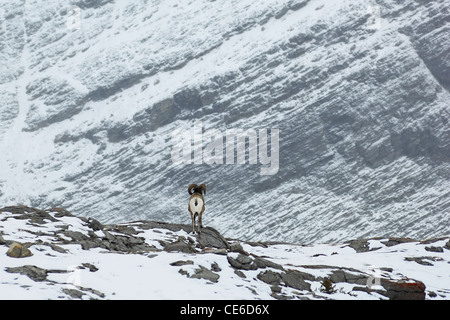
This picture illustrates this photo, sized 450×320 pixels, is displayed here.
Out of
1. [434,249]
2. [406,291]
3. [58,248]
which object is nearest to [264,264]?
[406,291]

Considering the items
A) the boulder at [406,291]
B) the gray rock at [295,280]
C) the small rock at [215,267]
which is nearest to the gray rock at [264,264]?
the gray rock at [295,280]

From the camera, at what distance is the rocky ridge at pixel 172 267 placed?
26.5m

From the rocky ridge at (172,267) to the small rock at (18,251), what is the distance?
33mm

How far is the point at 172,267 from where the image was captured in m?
29.3

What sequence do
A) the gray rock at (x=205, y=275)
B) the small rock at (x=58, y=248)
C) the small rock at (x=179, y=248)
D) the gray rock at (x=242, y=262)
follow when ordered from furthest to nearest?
the small rock at (x=179, y=248) → the small rock at (x=58, y=248) → the gray rock at (x=242, y=262) → the gray rock at (x=205, y=275)

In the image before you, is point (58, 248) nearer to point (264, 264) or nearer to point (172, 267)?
point (172, 267)

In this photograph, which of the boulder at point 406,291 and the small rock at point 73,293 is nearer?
the small rock at point 73,293

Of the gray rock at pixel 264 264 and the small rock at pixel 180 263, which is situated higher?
the gray rock at pixel 264 264

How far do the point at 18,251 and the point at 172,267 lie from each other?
5029mm

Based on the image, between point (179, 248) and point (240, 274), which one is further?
point (179, 248)

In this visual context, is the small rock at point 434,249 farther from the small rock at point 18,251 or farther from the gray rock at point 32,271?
the gray rock at point 32,271

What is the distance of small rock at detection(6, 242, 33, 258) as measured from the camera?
95.7 feet
